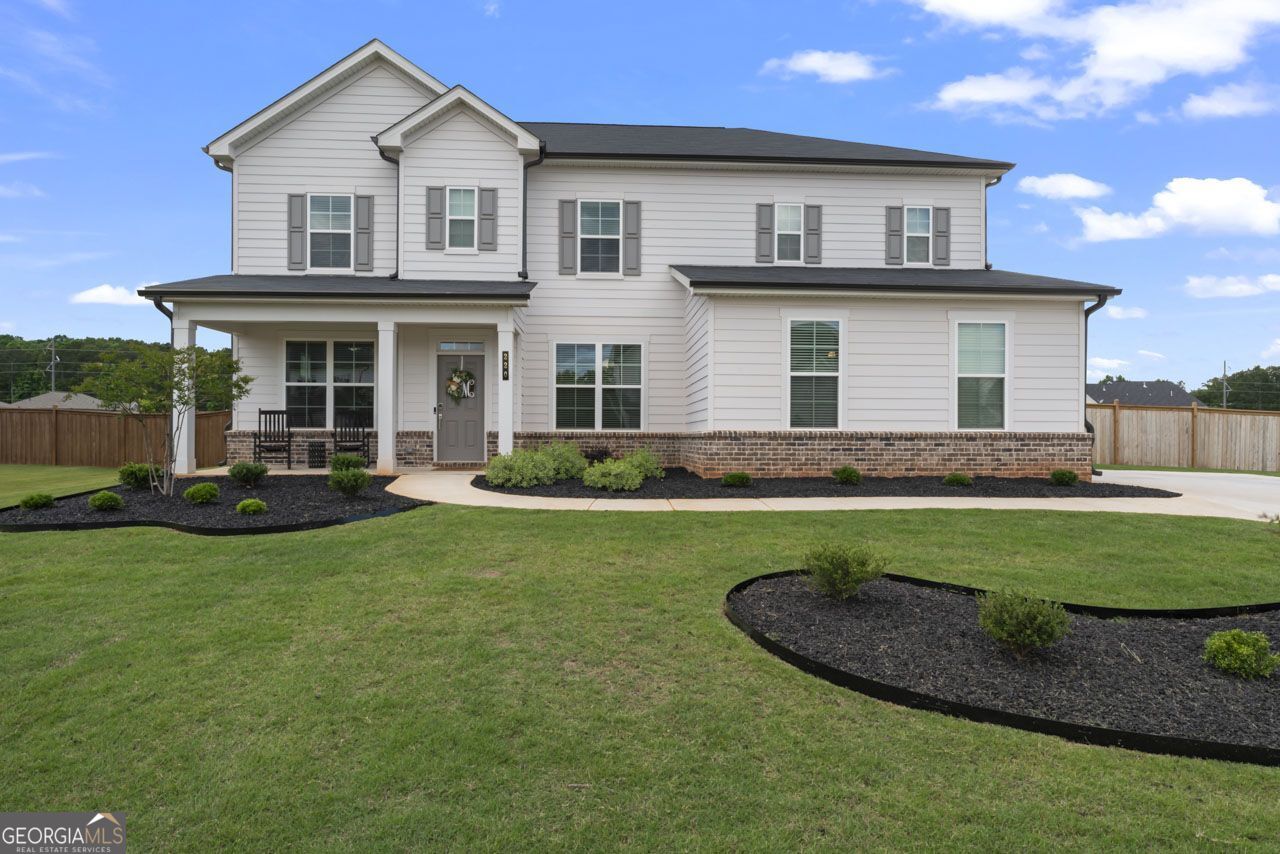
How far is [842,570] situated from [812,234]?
36.2 ft

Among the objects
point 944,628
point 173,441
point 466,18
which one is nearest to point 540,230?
point 466,18

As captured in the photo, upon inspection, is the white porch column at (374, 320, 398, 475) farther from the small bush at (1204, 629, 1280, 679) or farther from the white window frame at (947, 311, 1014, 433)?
the small bush at (1204, 629, 1280, 679)

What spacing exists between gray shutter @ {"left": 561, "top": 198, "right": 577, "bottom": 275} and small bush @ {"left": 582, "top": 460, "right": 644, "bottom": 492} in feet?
17.3

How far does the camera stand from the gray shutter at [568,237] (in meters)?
14.2

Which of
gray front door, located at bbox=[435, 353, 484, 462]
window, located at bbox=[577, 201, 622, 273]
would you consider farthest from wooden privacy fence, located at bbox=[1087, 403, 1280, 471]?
gray front door, located at bbox=[435, 353, 484, 462]

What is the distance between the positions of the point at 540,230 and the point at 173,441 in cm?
785

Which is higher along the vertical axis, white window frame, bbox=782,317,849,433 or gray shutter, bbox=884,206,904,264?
gray shutter, bbox=884,206,904,264

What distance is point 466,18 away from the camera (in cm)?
1105

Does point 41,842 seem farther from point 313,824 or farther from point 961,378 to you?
point 961,378

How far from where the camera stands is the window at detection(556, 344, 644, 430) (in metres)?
14.2

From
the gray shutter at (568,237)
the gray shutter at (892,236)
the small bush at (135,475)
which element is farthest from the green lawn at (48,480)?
the gray shutter at (892,236)

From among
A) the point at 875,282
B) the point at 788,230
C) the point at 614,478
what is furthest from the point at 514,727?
the point at 788,230

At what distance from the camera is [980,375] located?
12.2 metres

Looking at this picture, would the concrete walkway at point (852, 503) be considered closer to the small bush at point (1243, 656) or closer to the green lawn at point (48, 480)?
the small bush at point (1243, 656)
